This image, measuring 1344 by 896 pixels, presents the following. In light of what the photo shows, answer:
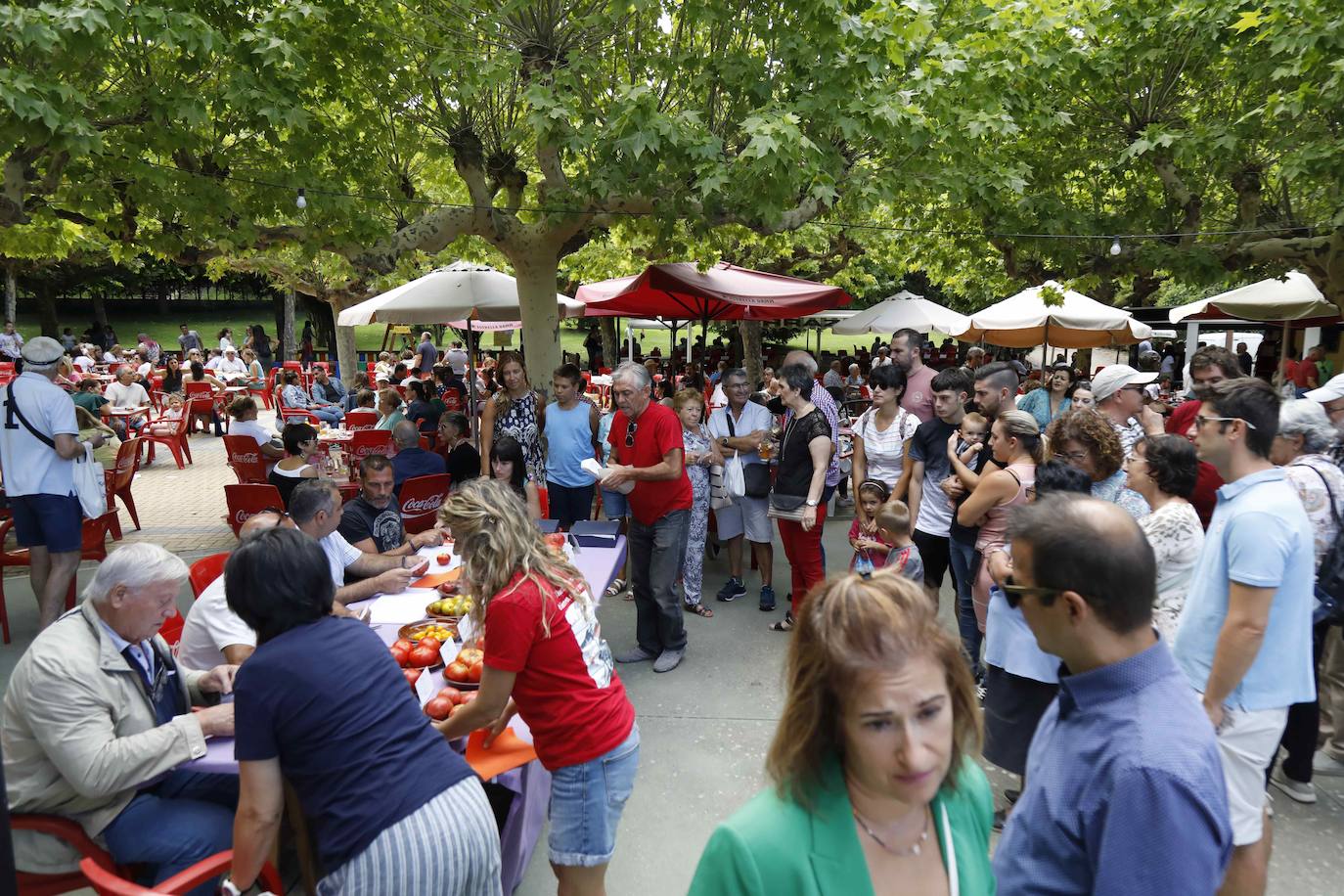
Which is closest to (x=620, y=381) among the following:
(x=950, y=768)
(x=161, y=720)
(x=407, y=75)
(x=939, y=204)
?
(x=161, y=720)

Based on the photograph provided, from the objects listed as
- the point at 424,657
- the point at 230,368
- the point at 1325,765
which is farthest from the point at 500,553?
the point at 230,368

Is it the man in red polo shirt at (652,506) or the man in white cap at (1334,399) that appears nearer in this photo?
the man in white cap at (1334,399)

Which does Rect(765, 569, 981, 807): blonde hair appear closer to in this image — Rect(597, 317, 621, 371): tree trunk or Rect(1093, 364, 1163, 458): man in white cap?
Rect(1093, 364, 1163, 458): man in white cap

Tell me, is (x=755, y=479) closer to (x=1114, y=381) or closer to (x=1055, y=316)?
(x=1114, y=381)

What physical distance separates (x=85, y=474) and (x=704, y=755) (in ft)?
15.7

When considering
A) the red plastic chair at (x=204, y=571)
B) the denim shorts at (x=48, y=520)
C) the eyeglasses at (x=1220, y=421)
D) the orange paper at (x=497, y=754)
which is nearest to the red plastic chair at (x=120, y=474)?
the denim shorts at (x=48, y=520)

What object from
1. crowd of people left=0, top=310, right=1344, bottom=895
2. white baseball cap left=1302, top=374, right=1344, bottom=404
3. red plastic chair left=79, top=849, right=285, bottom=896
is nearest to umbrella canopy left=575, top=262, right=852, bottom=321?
crowd of people left=0, top=310, right=1344, bottom=895

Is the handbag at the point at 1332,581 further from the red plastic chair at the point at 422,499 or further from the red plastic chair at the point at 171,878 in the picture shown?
the red plastic chair at the point at 422,499

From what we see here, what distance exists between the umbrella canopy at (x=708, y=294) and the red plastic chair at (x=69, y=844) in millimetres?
7244

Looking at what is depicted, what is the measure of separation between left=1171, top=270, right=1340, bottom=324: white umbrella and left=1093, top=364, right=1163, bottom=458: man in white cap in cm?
692

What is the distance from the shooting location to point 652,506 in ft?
17.4

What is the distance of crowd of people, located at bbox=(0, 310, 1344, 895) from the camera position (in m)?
1.40

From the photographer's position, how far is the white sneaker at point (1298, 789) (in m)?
3.93

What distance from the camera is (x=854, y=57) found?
7195mm
